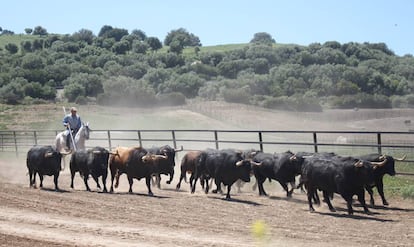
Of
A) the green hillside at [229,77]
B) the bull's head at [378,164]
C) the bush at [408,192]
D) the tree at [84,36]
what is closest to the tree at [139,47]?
the green hillside at [229,77]

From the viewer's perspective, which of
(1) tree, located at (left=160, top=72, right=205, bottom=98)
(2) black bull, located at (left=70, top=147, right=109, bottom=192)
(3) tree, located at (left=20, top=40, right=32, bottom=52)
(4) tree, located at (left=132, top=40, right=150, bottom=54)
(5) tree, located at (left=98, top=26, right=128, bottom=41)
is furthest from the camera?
(5) tree, located at (left=98, top=26, right=128, bottom=41)

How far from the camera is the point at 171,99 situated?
78812 millimetres

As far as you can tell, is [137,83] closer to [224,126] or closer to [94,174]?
[224,126]

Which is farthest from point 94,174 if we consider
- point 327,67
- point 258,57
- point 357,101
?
point 258,57

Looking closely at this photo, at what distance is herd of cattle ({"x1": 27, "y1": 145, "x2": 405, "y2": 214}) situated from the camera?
1616cm

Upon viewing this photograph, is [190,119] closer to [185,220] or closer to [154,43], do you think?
[185,220]

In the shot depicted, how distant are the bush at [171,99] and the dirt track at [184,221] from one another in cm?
5817

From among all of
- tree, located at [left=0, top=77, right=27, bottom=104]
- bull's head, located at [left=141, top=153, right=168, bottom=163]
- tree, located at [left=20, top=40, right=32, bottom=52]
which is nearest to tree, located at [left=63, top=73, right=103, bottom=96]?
tree, located at [left=0, top=77, right=27, bottom=104]

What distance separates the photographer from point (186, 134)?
52.3 metres

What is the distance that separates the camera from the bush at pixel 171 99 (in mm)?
78438

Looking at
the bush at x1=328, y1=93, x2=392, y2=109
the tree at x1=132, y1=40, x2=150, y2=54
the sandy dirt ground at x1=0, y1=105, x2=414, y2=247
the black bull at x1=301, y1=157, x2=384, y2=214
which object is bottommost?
the bush at x1=328, y1=93, x2=392, y2=109

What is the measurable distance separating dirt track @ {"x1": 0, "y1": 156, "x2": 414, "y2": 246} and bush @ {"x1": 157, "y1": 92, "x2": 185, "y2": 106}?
58171mm

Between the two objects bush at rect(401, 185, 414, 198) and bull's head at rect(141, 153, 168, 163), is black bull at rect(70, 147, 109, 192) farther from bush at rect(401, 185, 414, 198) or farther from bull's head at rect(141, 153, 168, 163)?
bush at rect(401, 185, 414, 198)

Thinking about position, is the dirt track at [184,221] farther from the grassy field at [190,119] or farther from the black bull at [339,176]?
the grassy field at [190,119]
